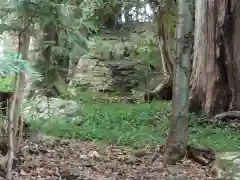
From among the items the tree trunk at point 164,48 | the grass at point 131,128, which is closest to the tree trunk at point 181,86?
the grass at point 131,128

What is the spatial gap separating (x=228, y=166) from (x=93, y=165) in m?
1.59

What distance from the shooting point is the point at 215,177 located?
522 cm

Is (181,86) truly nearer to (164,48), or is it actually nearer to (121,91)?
(164,48)

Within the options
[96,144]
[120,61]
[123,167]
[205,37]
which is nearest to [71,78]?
[120,61]

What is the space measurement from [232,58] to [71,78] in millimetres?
6348

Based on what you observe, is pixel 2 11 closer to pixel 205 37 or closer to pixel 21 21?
pixel 21 21

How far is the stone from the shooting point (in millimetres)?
5004

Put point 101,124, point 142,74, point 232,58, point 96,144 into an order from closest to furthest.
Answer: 1. point 96,144
2. point 101,124
3. point 232,58
4. point 142,74

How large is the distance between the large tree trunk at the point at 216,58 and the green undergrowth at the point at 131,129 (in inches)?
26.2

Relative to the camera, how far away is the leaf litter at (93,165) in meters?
4.94

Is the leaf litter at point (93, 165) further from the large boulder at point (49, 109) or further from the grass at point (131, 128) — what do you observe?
the large boulder at point (49, 109)

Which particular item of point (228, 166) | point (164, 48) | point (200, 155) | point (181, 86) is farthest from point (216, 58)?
point (228, 166)

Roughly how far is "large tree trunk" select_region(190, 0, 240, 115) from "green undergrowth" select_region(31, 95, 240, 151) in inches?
26.2

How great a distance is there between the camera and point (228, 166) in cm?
516
